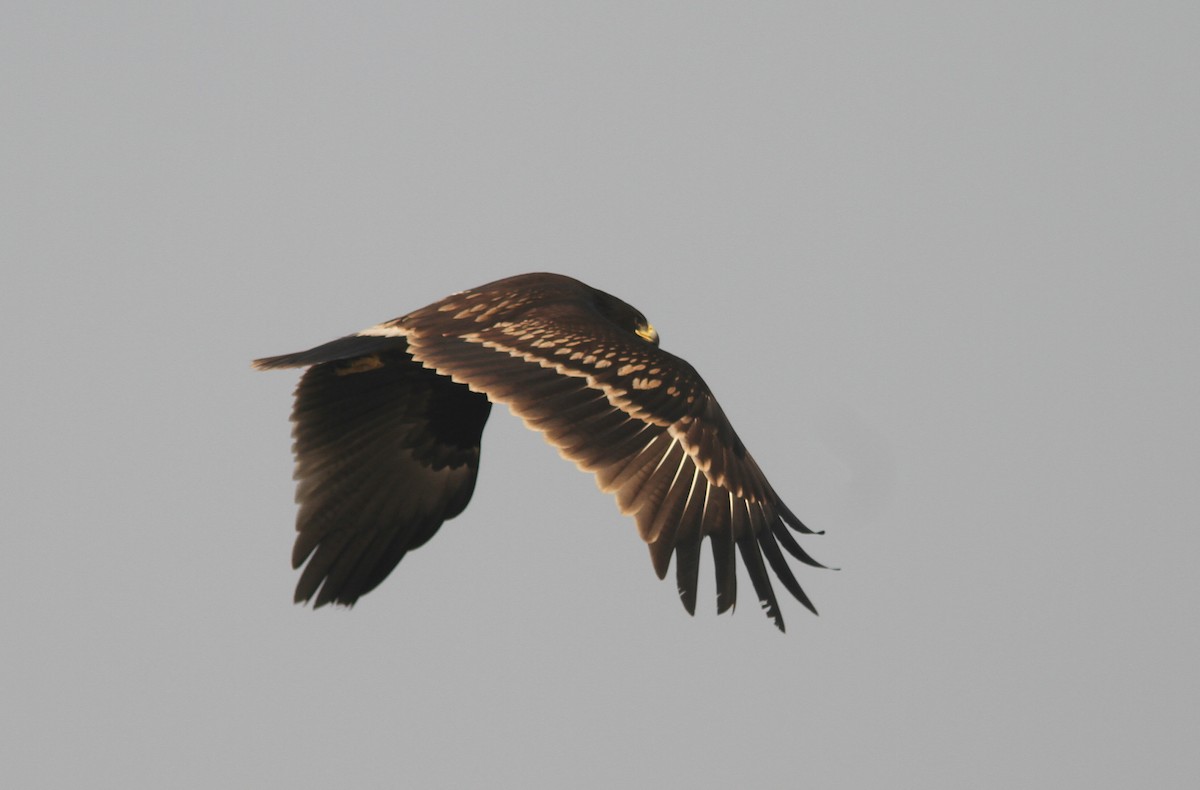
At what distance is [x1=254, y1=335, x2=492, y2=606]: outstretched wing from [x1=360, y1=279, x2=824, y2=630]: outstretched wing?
3.86 ft

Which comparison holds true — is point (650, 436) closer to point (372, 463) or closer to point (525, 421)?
point (525, 421)

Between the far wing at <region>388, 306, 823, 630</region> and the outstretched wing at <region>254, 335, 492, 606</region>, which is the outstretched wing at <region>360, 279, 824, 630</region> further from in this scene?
the outstretched wing at <region>254, 335, 492, 606</region>

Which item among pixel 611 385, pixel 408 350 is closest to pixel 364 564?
pixel 408 350

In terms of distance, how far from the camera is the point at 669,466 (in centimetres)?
812

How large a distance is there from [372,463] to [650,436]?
2.32 metres

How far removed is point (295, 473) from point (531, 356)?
1.92 meters

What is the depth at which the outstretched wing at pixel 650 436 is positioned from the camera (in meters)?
7.96

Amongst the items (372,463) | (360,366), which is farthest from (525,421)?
(372,463)

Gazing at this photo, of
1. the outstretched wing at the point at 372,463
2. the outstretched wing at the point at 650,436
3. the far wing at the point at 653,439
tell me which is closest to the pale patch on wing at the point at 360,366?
the outstretched wing at the point at 372,463

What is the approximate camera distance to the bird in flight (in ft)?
26.3

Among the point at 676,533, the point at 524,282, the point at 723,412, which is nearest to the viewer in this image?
the point at 676,533

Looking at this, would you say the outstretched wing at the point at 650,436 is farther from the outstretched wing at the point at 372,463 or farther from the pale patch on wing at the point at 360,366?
the outstretched wing at the point at 372,463

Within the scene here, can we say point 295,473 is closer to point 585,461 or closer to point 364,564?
point 364,564

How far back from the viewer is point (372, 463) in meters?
10.0
